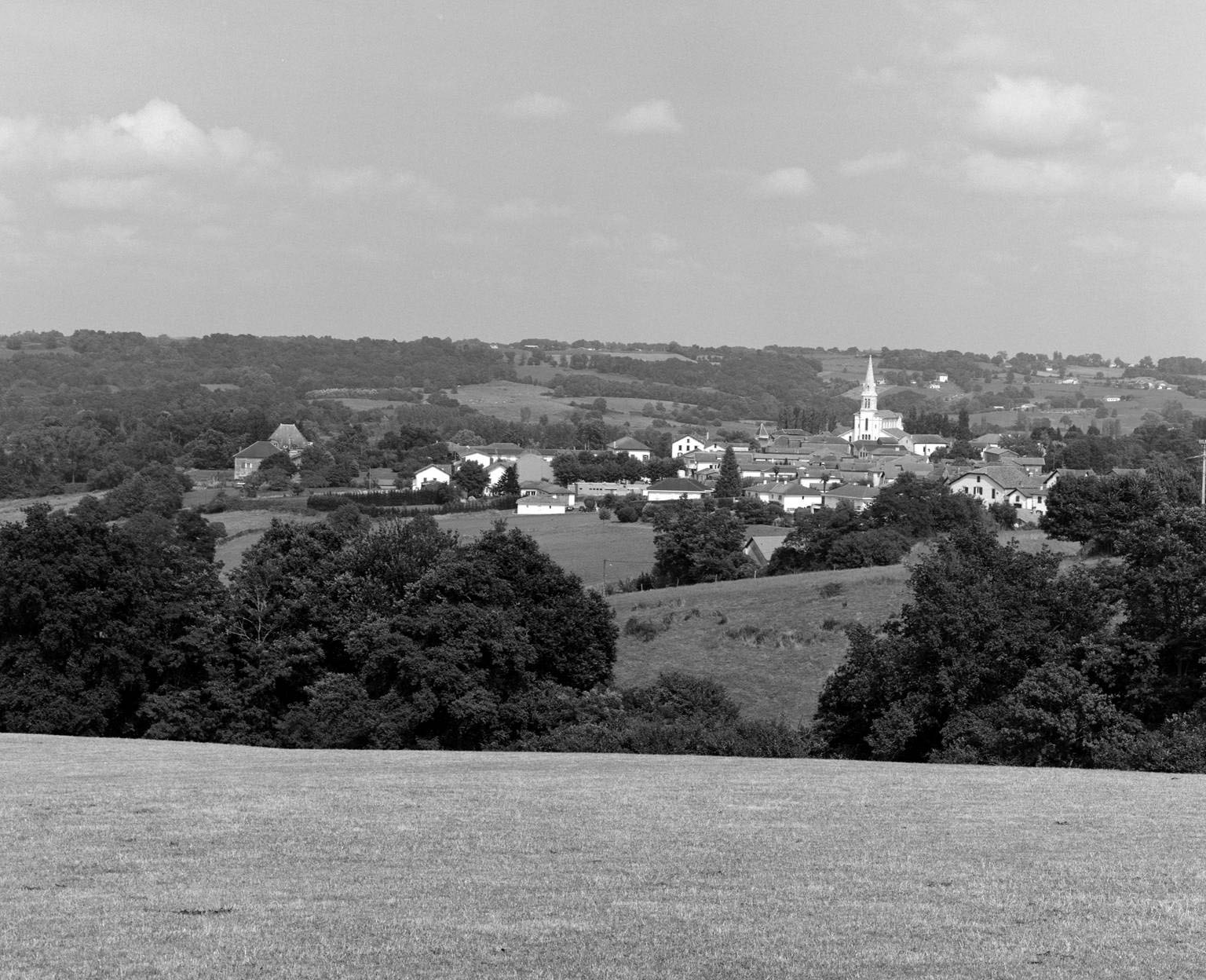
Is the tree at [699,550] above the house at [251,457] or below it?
above

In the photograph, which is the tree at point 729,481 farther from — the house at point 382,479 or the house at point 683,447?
the house at point 683,447

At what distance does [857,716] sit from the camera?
35.7m

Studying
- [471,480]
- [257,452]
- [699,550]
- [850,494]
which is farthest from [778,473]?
[699,550]

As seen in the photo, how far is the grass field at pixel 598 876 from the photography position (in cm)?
1069

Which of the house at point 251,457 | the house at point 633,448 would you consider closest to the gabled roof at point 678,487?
the house at point 633,448

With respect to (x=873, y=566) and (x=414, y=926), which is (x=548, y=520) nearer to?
(x=873, y=566)

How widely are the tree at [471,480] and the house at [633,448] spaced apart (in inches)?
1407

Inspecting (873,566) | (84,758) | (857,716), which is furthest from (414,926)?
(873,566)

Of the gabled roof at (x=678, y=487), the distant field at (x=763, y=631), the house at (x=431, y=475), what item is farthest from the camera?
the house at (x=431, y=475)

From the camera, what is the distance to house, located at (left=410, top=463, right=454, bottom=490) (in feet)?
467

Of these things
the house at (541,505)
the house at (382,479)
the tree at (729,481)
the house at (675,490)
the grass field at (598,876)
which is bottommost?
the house at (382,479)

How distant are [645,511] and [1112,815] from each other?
94319 millimetres

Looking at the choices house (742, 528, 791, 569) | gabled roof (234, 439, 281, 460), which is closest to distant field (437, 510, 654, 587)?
house (742, 528, 791, 569)

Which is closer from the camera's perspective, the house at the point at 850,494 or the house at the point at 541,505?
the house at the point at 850,494
